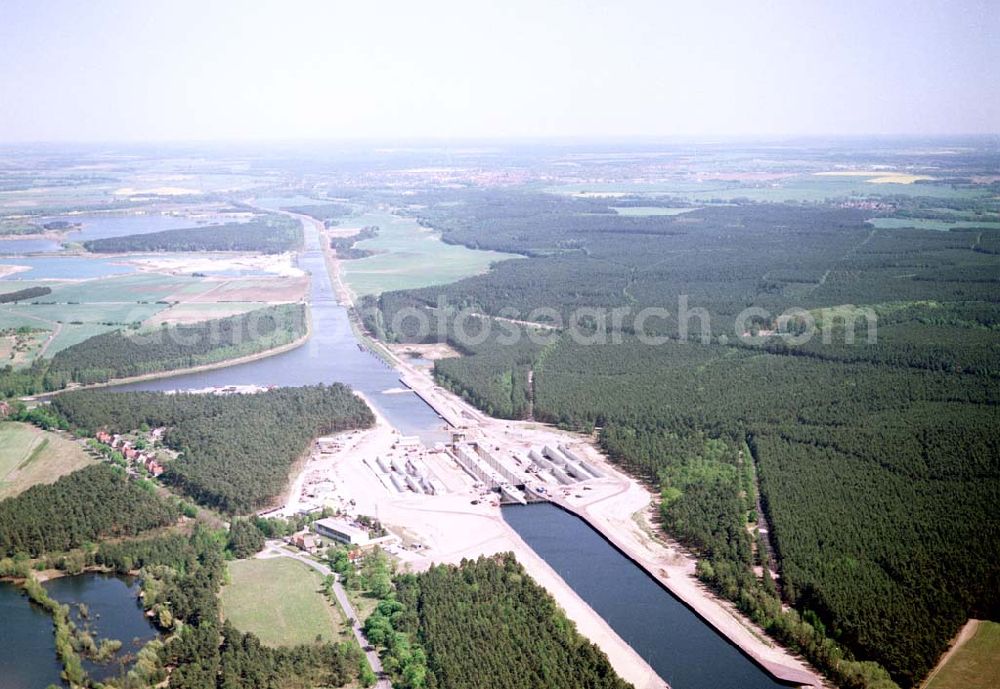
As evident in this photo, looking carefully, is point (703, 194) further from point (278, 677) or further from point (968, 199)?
point (278, 677)

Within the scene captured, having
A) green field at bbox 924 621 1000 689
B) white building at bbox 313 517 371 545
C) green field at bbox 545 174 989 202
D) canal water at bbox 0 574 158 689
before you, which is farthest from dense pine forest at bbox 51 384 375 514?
green field at bbox 545 174 989 202

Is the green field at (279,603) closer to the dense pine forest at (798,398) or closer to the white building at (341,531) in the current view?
the white building at (341,531)

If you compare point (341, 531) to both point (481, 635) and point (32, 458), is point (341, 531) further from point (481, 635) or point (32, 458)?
point (32, 458)

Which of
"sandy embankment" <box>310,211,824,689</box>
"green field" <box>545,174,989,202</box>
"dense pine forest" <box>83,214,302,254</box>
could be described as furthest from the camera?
"green field" <box>545,174,989,202</box>

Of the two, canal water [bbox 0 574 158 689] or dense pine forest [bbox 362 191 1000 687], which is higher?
dense pine forest [bbox 362 191 1000 687]

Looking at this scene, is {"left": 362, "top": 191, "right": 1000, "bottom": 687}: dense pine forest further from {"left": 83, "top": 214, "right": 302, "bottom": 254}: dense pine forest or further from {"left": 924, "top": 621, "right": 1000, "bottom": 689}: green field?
{"left": 83, "top": 214, "right": 302, "bottom": 254}: dense pine forest

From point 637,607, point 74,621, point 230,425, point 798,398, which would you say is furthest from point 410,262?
point 637,607

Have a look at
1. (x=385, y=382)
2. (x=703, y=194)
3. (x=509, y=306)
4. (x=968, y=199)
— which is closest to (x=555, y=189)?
(x=703, y=194)
